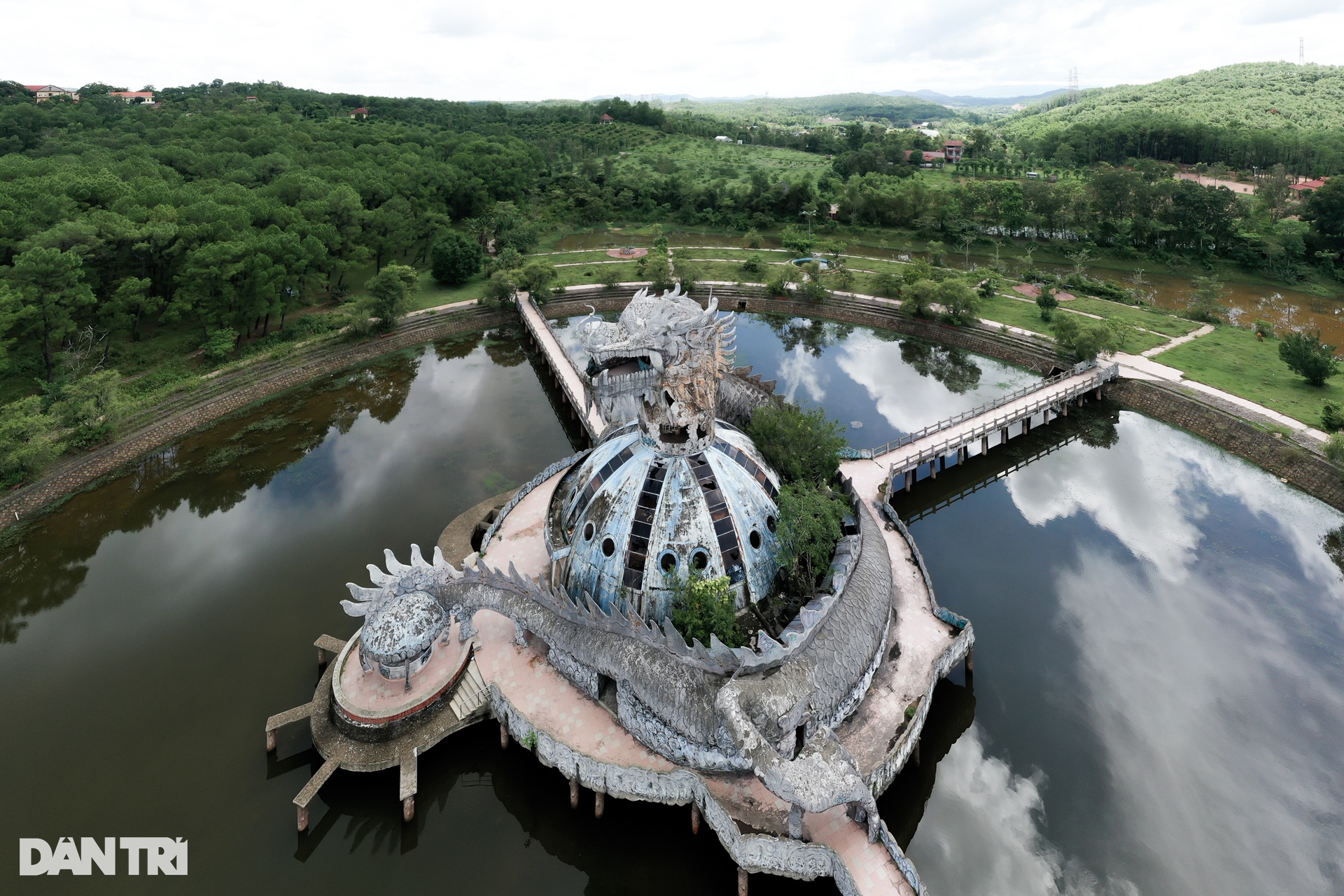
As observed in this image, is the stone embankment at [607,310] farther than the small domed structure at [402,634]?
Yes

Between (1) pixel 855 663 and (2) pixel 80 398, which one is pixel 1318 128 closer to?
(1) pixel 855 663

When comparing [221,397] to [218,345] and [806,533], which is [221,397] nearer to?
[218,345]

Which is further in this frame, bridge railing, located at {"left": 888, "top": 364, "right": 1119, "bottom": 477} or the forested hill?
the forested hill

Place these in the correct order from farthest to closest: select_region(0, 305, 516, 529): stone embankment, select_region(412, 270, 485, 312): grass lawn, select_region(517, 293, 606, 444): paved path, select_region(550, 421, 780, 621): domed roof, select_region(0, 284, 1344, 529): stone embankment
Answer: select_region(412, 270, 485, 312): grass lawn, select_region(517, 293, 606, 444): paved path, select_region(0, 305, 516, 529): stone embankment, select_region(0, 284, 1344, 529): stone embankment, select_region(550, 421, 780, 621): domed roof

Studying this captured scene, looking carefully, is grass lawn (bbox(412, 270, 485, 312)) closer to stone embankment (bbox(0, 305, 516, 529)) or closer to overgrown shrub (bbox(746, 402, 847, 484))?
stone embankment (bbox(0, 305, 516, 529))

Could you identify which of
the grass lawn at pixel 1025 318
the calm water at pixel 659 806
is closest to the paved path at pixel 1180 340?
the grass lawn at pixel 1025 318

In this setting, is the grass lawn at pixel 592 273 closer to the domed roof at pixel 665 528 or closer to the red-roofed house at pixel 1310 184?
the domed roof at pixel 665 528

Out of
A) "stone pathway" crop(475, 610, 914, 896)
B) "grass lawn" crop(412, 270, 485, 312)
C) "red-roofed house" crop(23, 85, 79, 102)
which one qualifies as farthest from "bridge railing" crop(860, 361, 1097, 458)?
"red-roofed house" crop(23, 85, 79, 102)
